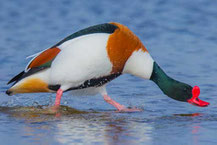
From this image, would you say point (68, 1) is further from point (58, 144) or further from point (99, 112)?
point (58, 144)

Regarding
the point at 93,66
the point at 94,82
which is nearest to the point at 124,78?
the point at 94,82

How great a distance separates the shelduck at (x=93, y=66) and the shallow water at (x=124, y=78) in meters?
0.25

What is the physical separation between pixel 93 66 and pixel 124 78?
235cm

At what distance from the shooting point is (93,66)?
28.8 feet

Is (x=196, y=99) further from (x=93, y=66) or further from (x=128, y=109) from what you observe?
(x=93, y=66)

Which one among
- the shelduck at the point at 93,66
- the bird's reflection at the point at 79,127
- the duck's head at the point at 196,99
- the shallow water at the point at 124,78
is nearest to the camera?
the bird's reflection at the point at 79,127

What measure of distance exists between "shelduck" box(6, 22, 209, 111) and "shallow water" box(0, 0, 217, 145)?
25cm

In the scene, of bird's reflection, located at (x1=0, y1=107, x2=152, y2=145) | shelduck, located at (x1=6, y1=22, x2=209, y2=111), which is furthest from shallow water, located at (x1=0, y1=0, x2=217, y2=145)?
shelduck, located at (x1=6, y1=22, x2=209, y2=111)

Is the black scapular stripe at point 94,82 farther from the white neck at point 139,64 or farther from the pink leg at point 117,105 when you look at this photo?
the pink leg at point 117,105

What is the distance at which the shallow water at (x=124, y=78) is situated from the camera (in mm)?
7508

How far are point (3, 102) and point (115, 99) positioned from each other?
1.49 m

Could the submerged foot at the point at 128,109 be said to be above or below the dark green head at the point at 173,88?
below

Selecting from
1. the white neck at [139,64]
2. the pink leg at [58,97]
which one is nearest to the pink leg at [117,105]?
the white neck at [139,64]

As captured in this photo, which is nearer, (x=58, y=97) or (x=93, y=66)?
(x=93, y=66)
